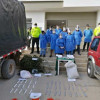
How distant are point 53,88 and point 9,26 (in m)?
2.91

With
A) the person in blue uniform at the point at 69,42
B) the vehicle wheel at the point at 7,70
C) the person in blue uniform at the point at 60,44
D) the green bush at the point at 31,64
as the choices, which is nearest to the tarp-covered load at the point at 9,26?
the vehicle wheel at the point at 7,70

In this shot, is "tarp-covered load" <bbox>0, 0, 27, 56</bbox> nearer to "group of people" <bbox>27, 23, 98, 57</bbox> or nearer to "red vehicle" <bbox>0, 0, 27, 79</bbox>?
"red vehicle" <bbox>0, 0, 27, 79</bbox>

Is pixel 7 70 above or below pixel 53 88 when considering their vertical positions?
above

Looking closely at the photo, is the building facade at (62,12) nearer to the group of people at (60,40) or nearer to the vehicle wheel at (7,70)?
the group of people at (60,40)

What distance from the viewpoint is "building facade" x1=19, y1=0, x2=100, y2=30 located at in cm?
895

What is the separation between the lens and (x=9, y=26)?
17.6 feet

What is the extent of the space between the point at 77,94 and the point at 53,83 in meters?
1.23

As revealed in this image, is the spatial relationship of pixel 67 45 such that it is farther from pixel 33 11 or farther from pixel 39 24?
pixel 33 11

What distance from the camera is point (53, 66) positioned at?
730 cm

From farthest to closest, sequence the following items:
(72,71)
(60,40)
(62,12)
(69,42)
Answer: (62,12), (69,42), (60,40), (72,71)

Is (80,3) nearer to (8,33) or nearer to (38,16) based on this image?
(38,16)

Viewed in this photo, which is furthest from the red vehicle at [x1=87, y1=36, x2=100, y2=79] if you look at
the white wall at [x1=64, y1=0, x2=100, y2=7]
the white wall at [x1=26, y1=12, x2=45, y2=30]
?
the white wall at [x1=26, y1=12, x2=45, y2=30]

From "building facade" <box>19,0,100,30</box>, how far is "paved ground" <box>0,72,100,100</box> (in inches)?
203

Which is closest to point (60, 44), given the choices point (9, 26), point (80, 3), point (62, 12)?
point (9, 26)
